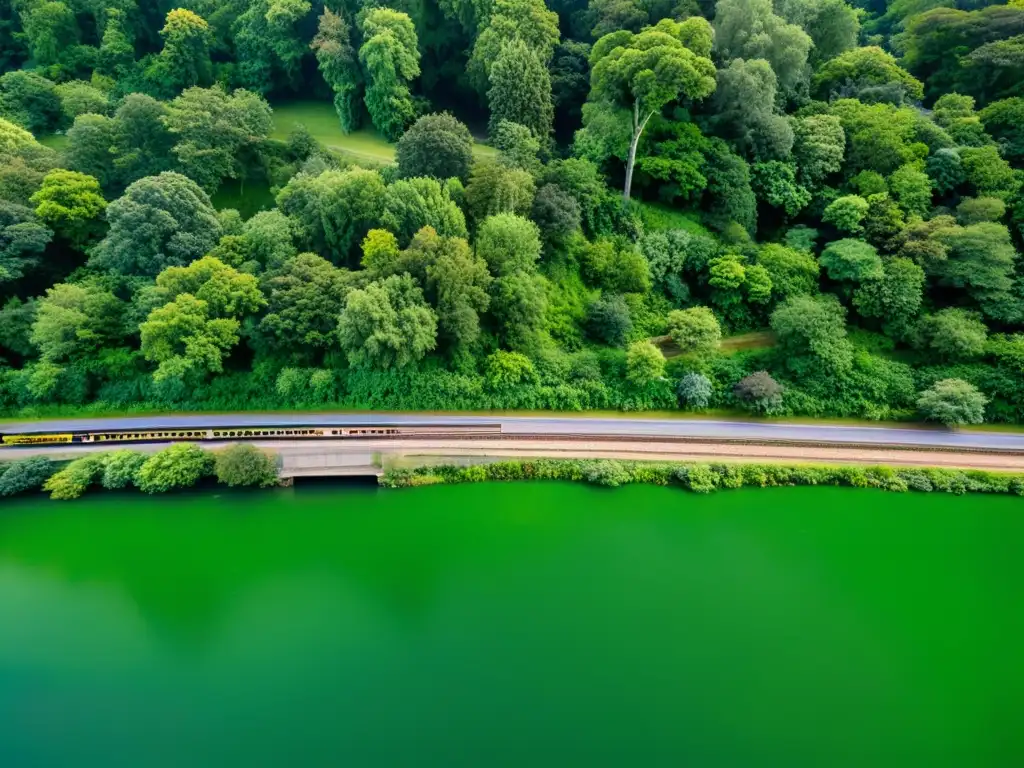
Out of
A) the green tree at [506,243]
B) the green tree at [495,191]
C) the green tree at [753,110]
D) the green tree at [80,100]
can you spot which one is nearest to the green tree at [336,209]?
the green tree at [495,191]

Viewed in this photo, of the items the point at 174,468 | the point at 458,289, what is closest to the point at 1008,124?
the point at 458,289

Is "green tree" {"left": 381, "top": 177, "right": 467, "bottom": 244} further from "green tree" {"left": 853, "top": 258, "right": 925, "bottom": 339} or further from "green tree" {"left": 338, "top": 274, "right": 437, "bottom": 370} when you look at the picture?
"green tree" {"left": 853, "top": 258, "right": 925, "bottom": 339}

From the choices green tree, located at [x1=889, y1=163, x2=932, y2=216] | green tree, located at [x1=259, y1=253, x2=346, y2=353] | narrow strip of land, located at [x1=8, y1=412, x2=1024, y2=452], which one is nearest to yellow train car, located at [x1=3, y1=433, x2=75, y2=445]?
narrow strip of land, located at [x1=8, y1=412, x2=1024, y2=452]

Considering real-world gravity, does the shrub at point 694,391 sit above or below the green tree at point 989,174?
below

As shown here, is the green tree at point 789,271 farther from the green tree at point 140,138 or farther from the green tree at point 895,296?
the green tree at point 140,138

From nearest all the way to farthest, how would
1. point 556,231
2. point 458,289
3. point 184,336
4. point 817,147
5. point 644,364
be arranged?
point 184,336, point 458,289, point 644,364, point 556,231, point 817,147

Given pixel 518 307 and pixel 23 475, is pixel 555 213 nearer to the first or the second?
pixel 518 307

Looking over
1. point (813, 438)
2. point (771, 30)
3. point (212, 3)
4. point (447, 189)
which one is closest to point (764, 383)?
point (813, 438)
